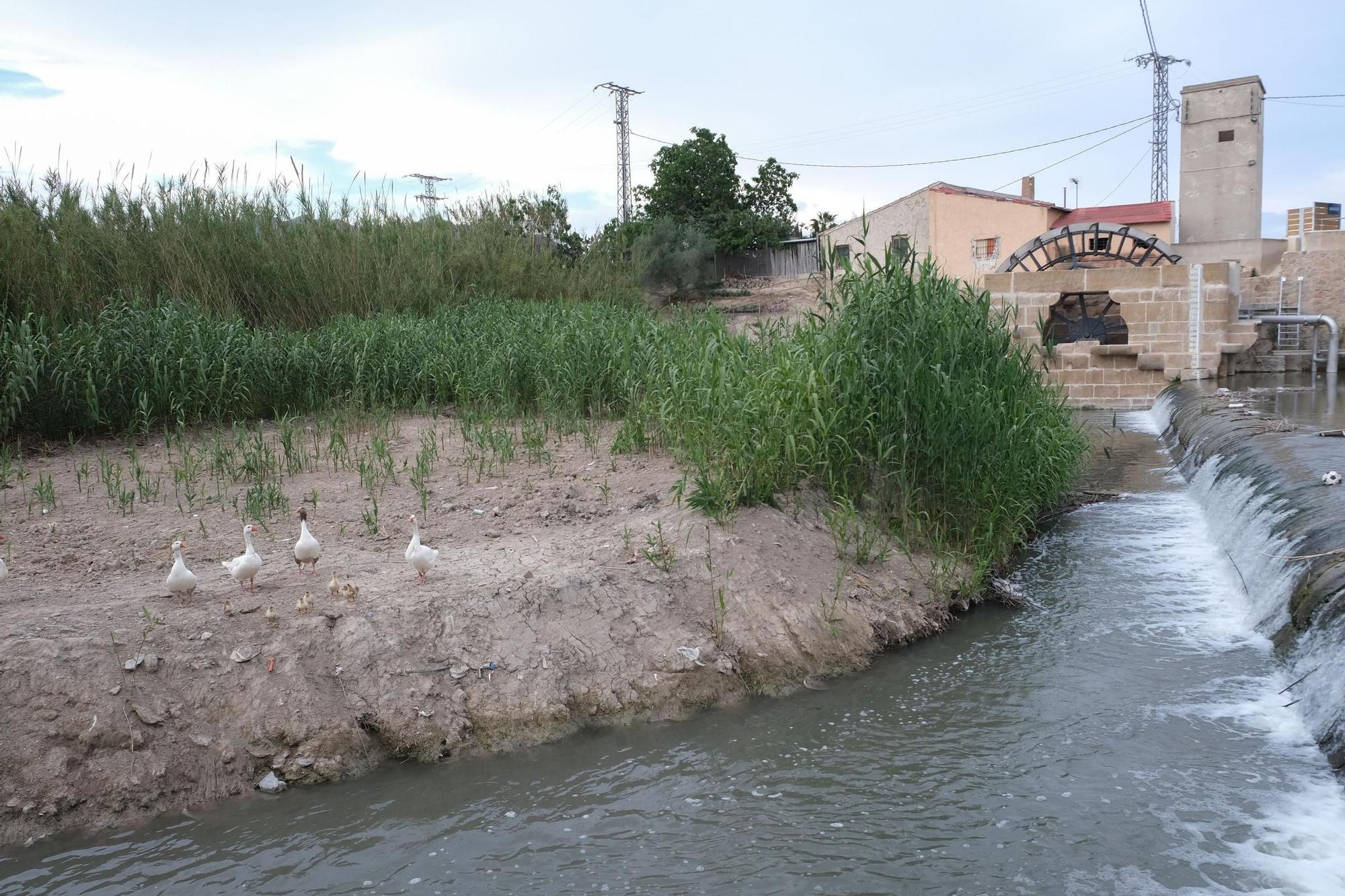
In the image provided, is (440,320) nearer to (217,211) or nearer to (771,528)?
(217,211)

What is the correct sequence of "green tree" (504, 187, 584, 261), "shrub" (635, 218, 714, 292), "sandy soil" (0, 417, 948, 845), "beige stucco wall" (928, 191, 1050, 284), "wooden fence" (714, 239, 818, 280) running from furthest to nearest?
"wooden fence" (714, 239, 818, 280)
"shrub" (635, 218, 714, 292)
"beige stucco wall" (928, 191, 1050, 284)
"green tree" (504, 187, 584, 261)
"sandy soil" (0, 417, 948, 845)

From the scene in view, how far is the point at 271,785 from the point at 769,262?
101 feet

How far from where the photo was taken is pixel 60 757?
3416 mm

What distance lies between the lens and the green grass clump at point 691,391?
18.2ft

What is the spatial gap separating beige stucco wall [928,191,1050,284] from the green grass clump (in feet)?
66.7

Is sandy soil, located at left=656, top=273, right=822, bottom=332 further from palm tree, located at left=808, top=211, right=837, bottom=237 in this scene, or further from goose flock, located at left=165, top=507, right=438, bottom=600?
goose flock, located at left=165, top=507, right=438, bottom=600

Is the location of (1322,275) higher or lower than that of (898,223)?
lower

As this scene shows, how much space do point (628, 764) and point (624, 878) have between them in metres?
0.73

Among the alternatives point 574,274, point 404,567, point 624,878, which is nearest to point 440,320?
point 574,274

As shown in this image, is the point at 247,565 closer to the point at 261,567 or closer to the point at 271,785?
the point at 261,567

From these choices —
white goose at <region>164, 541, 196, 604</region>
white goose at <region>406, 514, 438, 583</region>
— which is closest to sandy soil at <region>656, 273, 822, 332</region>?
white goose at <region>406, 514, 438, 583</region>

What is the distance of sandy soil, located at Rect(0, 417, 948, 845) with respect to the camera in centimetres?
353

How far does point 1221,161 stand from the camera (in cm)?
2881

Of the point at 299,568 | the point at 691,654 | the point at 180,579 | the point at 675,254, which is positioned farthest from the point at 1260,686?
the point at 675,254
